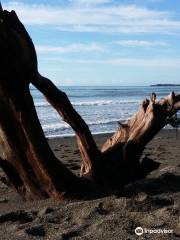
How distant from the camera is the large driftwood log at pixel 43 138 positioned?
521cm

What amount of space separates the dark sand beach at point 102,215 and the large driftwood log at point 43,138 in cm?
22

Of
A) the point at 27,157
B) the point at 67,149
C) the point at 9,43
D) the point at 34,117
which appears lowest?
the point at 67,149

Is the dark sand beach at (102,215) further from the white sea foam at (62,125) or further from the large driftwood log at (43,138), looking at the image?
the white sea foam at (62,125)

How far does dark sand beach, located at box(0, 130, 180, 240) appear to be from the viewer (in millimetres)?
4348

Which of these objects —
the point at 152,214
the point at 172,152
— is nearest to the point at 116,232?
the point at 152,214

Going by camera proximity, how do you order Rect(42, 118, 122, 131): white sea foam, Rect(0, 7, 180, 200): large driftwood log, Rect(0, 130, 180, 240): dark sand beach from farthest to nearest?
Rect(42, 118, 122, 131): white sea foam, Rect(0, 7, 180, 200): large driftwood log, Rect(0, 130, 180, 240): dark sand beach

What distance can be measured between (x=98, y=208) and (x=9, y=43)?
1.85 m

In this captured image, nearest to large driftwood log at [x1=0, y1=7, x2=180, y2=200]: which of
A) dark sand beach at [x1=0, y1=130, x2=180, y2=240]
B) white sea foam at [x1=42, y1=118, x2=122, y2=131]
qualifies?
dark sand beach at [x1=0, y1=130, x2=180, y2=240]

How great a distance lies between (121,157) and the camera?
19.9ft

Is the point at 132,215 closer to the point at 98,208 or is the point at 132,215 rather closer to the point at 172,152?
the point at 98,208

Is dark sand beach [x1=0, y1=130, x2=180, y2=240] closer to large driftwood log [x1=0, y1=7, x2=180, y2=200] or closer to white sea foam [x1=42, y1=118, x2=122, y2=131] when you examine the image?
large driftwood log [x1=0, y1=7, x2=180, y2=200]

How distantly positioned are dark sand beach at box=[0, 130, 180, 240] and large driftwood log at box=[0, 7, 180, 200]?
0.22 m

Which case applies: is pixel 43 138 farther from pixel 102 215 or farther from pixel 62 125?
pixel 62 125

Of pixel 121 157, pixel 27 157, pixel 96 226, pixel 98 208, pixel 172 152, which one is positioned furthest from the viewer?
pixel 172 152
